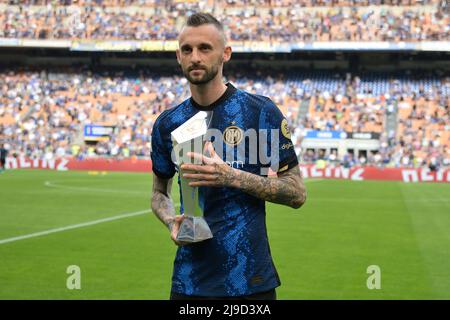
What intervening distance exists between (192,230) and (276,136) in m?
0.79

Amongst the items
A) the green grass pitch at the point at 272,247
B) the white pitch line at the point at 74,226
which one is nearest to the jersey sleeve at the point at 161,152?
the green grass pitch at the point at 272,247

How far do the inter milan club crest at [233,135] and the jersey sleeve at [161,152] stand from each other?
0.42 meters

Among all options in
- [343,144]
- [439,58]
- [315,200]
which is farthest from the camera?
[439,58]

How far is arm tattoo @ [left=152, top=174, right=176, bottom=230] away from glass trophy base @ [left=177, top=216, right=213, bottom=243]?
601mm

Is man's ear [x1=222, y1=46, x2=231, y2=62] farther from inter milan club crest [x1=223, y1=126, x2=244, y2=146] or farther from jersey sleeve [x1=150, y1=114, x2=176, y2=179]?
jersey sleeve [x1=150, y1=114, x2=176, y2=179]

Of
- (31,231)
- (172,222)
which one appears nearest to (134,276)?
(31,231)

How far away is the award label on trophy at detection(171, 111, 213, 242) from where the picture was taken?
3.64m

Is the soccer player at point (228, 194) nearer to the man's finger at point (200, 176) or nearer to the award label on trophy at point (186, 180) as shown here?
the award label on trophy at point (186, 180)

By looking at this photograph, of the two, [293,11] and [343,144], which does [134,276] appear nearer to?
[343,144]

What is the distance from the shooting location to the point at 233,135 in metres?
4.15

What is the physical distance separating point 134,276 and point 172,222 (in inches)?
278

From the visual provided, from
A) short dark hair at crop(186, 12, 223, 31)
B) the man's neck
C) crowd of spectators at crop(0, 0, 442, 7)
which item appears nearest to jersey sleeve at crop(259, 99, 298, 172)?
the man's neck
